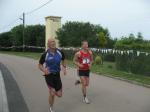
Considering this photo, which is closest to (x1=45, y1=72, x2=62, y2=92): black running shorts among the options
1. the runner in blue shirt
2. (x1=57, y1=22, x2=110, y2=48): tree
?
the runner in blue shirt

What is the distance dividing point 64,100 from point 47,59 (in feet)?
8.99

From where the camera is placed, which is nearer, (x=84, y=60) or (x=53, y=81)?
(x=53, y=81)

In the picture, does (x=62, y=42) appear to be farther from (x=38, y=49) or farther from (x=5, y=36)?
(x=5, y=36)

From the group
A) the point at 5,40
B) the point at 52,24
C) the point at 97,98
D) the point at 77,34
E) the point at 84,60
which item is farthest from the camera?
the point at 5,40

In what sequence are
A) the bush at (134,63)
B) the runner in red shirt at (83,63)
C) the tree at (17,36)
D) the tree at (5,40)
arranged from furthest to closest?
the tree at (5,40) < the tree at (17,36) < the bush at (134,63) < the runner in red shirt at (83,63)

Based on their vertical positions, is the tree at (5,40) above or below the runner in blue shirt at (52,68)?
below

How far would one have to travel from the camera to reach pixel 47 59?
11617mm

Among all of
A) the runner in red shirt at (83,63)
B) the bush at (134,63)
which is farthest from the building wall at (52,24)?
the runner in red shirt at (83,63)

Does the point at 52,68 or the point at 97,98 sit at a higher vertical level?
the point at 52,68

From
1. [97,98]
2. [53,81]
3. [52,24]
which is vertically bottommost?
[97,98]

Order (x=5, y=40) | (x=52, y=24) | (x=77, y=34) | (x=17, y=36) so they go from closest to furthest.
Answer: (x=77, y=34) < (x=52, y=24) < (x=17, y=36) < (x=5, y=40)

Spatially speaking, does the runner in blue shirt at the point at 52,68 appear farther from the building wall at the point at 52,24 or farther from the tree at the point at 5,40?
the tree at the point at 5,40

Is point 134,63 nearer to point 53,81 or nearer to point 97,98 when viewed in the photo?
point 97,98

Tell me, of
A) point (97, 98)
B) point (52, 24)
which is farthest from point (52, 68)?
point (52, 24)
